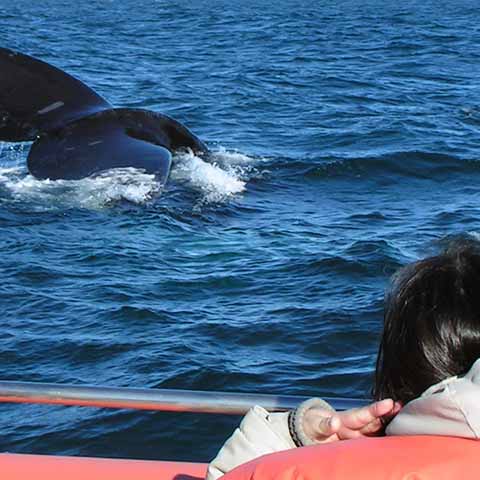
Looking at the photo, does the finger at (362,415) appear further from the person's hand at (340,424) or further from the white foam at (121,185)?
the white foam at (121,185)

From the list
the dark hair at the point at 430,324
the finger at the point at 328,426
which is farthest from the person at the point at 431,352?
the finger at the point at 328,426

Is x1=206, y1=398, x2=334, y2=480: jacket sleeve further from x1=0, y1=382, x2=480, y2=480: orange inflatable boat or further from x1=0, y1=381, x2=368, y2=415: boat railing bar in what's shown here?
x1=0, y1=381, x2=368, y2=415: boat railing bar

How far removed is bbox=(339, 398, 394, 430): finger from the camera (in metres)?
2.48

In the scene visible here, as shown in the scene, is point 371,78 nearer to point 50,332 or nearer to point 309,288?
point 309,288

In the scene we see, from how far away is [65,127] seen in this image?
11.3 metres

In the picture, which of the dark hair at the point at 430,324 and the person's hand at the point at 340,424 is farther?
the person's hand at the point at 340,424

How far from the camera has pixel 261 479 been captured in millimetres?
2262

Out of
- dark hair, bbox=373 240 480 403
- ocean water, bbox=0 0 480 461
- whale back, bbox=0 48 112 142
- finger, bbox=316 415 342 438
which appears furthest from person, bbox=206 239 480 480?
whale back, bbox=0 48 112 142

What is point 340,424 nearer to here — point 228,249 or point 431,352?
point 431,352

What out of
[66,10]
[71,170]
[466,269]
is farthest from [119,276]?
[66,10]

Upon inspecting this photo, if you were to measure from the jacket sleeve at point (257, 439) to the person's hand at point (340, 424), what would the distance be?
0.08 ft

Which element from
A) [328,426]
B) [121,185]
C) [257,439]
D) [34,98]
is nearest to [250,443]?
[257,439]

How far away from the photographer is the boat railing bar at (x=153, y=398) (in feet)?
10.7

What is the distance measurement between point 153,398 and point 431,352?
120cm
